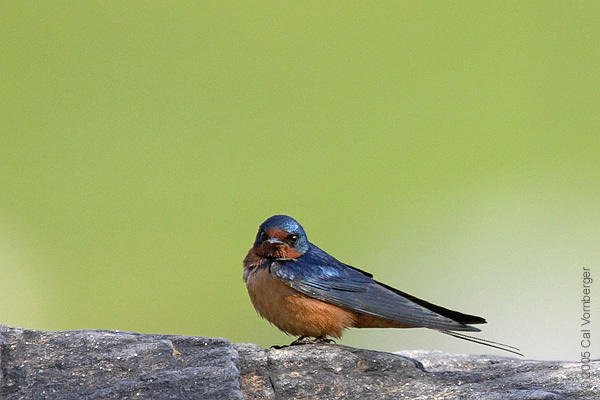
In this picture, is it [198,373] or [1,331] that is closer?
[198,373]

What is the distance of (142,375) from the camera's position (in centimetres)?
413

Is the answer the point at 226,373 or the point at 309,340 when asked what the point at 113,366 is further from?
the point at 309,340

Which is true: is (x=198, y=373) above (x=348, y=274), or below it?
below

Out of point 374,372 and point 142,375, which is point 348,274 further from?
point 142,375

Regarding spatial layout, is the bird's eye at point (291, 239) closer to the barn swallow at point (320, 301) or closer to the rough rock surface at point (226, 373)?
the barn swallow at point (320, 301)

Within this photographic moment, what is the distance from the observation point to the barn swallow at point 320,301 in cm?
496

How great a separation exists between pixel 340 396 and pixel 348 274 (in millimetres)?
1109

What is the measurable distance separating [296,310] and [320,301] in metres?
0.16

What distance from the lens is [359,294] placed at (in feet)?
16.7

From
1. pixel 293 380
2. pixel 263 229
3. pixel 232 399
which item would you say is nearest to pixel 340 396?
pixel 293 380

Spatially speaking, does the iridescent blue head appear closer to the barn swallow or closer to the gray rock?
the barn swallow

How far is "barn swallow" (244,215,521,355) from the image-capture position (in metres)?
4.96

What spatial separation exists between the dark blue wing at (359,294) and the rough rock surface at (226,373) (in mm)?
312

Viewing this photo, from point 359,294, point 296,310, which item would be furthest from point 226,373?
point 359,294
